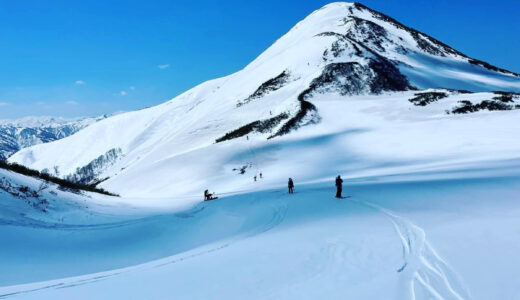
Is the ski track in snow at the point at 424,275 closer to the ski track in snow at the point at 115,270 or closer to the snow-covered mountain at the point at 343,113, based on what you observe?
the ski track in snow at the point at 115,270

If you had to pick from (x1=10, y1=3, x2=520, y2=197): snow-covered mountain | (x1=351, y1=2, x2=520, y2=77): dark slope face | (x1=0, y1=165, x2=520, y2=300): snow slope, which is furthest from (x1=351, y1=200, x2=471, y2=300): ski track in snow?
(x1=351, y1=2, x2=520, y2=77): dark slope face

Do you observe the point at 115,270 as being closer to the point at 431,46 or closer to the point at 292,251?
the point at 292,251

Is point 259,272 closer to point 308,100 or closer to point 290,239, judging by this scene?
point 290,239

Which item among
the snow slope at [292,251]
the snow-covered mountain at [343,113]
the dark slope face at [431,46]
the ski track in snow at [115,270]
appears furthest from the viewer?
the dark slope face at [431,46]

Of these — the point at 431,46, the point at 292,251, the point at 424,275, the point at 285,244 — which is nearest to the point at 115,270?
the point at 285,244

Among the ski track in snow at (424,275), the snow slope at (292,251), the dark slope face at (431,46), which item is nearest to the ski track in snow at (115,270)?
the snow slope at (292,251)

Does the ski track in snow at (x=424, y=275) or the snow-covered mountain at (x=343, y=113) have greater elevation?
the snow-covered mountain at (x=343, y=113)

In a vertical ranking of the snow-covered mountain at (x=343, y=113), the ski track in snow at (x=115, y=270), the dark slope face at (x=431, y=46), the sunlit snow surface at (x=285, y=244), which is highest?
the dark slope face at (x=431, y=46)
